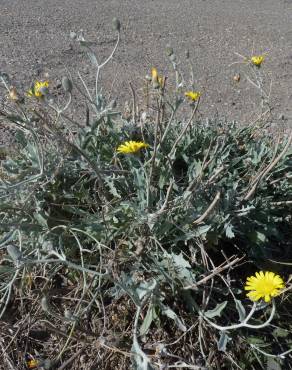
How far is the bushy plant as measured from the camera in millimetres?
1841

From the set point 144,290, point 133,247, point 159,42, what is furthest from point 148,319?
point 159,42

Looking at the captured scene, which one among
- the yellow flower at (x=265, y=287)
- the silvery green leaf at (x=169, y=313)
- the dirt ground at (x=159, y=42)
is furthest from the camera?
the dirt ground at (x=159, y=42)

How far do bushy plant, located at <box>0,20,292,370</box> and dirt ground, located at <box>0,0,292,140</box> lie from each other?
6.01 ft

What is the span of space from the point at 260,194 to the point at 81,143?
0.87 metres

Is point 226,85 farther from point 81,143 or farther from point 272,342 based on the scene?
point 272,342

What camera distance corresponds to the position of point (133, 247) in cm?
205

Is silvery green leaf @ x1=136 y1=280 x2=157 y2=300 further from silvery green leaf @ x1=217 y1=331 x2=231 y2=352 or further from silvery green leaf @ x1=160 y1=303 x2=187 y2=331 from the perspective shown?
silvery green leaf @ x1=217 y1=331 x2=231 y2=352

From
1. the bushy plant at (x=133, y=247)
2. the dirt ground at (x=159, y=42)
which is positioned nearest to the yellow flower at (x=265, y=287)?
the bushy plant at (x=133, y=247)

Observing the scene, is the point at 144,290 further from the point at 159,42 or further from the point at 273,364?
the point at 159,42

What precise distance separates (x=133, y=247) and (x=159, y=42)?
412cm

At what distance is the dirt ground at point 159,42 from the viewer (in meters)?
4.59

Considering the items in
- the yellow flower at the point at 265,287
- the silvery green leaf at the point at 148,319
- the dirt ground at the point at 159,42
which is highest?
the yellow flower at the point at 265,287

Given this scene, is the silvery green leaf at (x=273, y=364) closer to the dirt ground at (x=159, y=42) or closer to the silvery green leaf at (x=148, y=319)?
the silvery green leaf at (x=148, y=319)

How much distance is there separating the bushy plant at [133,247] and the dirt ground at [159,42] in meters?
1.83
